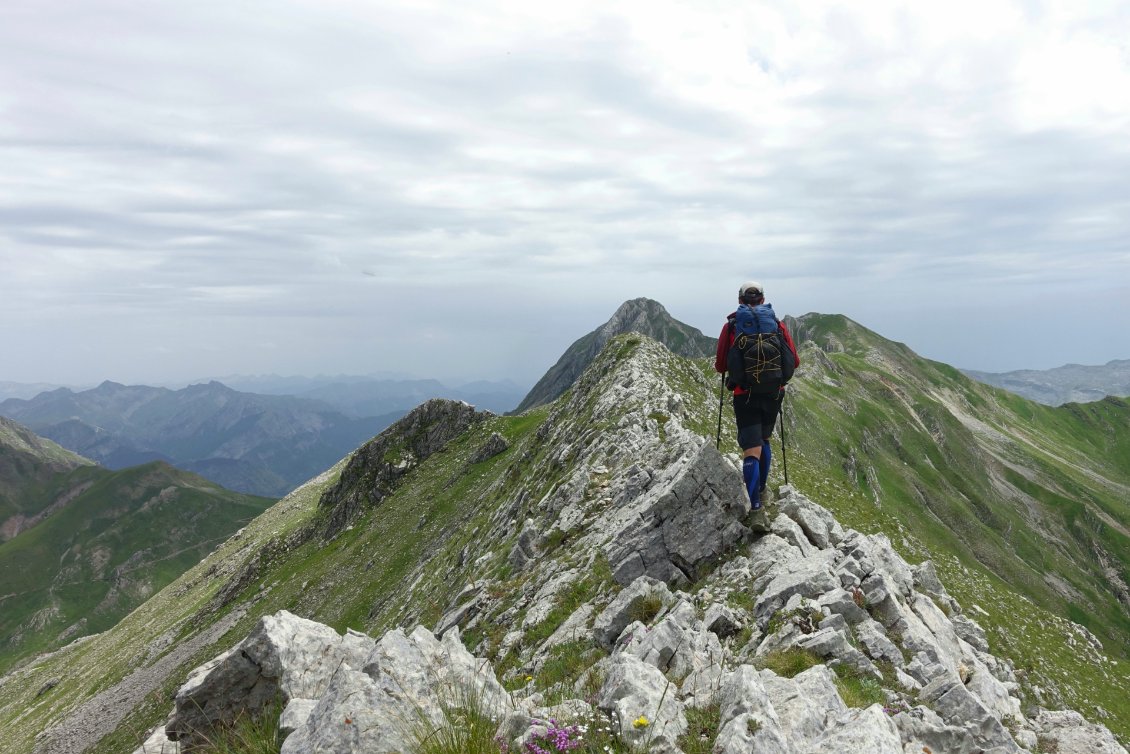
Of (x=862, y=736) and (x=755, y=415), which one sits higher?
(x=755, y=415)

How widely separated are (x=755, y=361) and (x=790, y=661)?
7166 millimetres

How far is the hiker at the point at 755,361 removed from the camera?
14.3 metres

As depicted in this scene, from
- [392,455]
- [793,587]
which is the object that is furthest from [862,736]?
[392,455]

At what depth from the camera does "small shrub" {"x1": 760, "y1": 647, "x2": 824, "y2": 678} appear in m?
9.59

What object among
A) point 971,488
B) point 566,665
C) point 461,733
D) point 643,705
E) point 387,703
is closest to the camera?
point 461,733

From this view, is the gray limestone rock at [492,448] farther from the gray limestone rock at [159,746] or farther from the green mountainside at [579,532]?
the gray limestone rock at [159,746]

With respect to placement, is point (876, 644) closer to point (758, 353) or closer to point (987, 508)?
point (758, 353)

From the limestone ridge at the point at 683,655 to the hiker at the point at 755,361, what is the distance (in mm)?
1877

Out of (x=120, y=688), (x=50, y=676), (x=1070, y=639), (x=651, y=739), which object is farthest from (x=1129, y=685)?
(x=50, y=676)

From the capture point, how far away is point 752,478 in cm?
1605

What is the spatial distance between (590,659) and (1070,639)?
34571mm

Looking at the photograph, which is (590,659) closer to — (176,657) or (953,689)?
(953,689)

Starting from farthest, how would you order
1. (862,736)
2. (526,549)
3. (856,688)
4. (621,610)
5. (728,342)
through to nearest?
1. (526,549)
2. (728,342)
3. (621,610)
4. (856,688)
5. (862,736)

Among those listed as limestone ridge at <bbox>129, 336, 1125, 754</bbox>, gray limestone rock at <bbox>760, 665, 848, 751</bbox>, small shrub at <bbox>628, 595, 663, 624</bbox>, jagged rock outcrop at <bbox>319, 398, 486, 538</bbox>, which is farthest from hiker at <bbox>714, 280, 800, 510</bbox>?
jagged rock outcrop at <bbox>319, 398, 486, 538</bbox>
